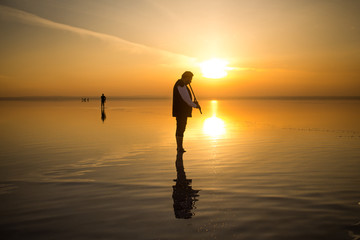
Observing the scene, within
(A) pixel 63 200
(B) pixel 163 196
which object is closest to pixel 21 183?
(A) pixel 63 200

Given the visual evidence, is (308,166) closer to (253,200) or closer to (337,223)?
(253,200)

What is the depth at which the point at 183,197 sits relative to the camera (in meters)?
4.84

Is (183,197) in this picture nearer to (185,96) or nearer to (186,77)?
(185,96)

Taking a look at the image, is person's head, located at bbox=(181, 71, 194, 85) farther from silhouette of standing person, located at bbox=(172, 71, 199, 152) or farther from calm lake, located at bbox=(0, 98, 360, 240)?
calm lake, located at bbox=(0, 98, 360, 240)

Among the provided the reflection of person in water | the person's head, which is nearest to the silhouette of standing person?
the person's head

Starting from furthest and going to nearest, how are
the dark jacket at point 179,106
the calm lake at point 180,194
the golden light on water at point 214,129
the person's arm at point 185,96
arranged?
the golden light on water at point 214,129 < the dark jacket at point 179,106 < the person's arm at point 185,96 < the calm lake at point 180,194

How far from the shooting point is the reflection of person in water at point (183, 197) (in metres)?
4.16

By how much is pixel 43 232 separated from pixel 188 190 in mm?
2525

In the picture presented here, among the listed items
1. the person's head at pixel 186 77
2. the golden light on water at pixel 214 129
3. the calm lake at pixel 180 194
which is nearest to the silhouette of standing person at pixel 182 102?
the person's head at pixel 186 77

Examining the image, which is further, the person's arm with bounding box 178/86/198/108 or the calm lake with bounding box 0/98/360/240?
the person's arm with bounding box 178/86/198/108

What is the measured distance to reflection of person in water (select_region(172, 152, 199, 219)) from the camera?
4.16m

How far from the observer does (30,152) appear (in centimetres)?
948

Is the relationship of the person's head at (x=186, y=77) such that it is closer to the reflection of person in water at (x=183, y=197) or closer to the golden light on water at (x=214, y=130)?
the reflection of person in water at (x=183, y=197)

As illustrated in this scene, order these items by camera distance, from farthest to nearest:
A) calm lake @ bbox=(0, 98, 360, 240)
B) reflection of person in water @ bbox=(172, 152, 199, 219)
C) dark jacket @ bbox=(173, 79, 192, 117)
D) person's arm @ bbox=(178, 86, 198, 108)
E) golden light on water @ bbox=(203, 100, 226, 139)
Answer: golden light on water @ bbox=(203, 100, 226, 139)
dark jacket @ bbox=(173, 79, 192, 117)
person's arm @ bbox=(178, 86, 198, 108)
reflection of person in water @ bbox=(172, 152, 199, 219)
calm lake @ bbox=(0, 98, 360, 240)
